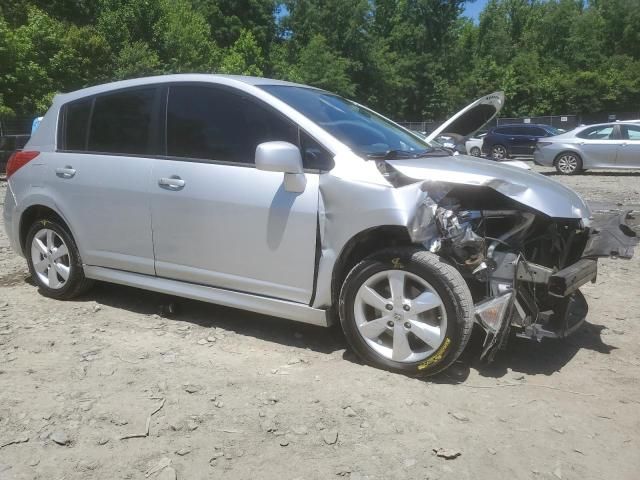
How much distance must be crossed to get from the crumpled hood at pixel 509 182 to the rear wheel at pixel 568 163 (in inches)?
547

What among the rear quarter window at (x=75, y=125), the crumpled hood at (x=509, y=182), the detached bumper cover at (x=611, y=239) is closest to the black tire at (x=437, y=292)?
the crumpled hood at (x=509, y=182)

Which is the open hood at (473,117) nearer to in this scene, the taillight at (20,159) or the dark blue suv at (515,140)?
the taillight at (20,159)

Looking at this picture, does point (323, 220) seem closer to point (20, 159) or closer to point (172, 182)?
point (172, 182)

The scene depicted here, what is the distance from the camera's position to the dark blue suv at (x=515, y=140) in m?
23.2

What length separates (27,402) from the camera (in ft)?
10.8

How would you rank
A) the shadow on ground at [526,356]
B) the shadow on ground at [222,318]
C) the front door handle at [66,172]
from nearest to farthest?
the shadow on ground at [526,356] → the shadow on ground at [222,318] → the front door handle at [66,172]

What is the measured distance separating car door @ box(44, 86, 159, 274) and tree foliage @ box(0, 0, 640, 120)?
26.8 meters

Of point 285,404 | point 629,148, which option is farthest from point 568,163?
point 285,404

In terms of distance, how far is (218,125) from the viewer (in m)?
4.07

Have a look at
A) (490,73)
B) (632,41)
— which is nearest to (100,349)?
(490,73)

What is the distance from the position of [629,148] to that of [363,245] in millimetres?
14394

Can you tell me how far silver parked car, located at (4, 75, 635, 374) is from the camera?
11.3ft

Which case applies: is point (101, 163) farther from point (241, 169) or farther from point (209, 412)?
point (209, 412)

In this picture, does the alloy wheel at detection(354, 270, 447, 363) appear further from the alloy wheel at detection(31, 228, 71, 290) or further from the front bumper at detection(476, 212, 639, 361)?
the alloy wheel at detection(31, 228, 71, 290)
